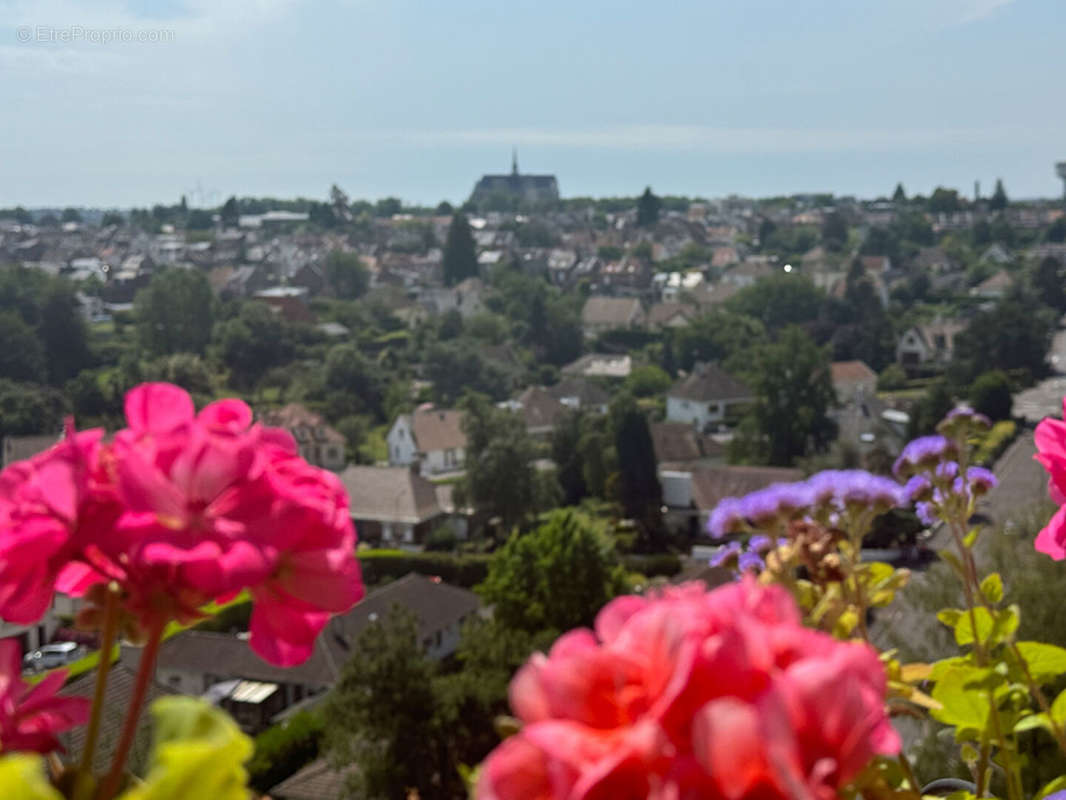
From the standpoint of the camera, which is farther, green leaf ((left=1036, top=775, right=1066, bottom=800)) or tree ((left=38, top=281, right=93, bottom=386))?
tree ((left=38, top=281, right=93, bottom=386))

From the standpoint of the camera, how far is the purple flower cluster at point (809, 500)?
1.23 m

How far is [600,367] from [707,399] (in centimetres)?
867

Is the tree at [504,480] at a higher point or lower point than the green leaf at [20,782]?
lower

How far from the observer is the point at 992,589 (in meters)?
1.40

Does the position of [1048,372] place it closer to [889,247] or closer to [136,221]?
[889,247]

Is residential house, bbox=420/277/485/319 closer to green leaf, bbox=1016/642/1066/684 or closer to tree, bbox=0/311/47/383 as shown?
tree, bbox=0/311/47/383

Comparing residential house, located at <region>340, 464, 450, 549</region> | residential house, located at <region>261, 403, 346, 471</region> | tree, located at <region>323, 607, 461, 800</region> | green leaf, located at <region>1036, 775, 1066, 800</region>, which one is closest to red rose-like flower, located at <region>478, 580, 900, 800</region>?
green leaf, located at <region>1036, 775, 1066, 800</region>

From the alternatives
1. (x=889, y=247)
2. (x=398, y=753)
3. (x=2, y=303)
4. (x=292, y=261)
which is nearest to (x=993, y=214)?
(x=889, y=247)

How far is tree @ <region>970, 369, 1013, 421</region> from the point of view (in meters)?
30.8

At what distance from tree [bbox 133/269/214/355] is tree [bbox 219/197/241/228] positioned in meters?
44.5

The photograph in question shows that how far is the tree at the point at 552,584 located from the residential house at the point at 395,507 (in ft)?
39.0

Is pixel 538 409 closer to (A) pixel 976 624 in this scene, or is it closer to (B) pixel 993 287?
(B) pixel 993 287

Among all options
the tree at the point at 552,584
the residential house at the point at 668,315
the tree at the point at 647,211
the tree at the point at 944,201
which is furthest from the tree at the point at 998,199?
the tree at the point at 552,584

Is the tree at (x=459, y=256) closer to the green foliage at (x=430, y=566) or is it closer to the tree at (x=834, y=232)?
the tree at (x=834, y=232)
